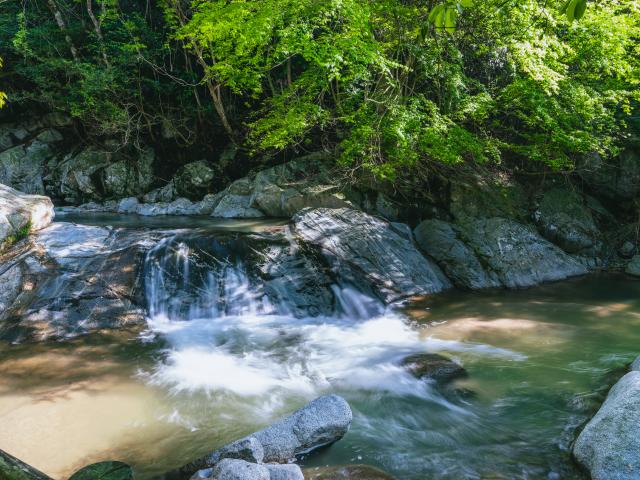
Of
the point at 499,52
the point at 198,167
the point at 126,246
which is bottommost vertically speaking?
the point at 126,246

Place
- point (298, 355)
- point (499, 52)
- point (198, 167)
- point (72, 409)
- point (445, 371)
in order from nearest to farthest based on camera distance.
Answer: point (72, 409) < point (445, 371) < point (298, 355) < point (499, 52) < point (198, 167)

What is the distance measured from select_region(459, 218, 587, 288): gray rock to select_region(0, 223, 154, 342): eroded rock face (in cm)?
666

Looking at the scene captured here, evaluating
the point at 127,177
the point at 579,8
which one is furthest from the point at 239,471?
the point at 127,177

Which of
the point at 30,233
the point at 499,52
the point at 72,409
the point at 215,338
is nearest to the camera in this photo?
the point at 72,409

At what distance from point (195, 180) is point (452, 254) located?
884 centimetres

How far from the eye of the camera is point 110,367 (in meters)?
5.27

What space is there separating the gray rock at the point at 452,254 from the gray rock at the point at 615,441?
512cm

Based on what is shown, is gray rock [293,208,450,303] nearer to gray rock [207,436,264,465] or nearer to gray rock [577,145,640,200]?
gray rock [207,436,264,465]

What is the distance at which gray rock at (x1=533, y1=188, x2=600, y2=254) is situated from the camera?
1027cm

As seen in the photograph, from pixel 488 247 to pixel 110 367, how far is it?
7.41 meters

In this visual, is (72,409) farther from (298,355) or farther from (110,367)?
(298,355)

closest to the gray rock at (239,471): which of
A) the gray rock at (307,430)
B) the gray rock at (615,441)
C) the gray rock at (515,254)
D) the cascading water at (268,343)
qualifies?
the gray rock at (307,430)

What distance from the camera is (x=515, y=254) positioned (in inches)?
363

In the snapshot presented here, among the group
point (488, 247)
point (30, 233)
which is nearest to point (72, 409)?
point (30, 233)
